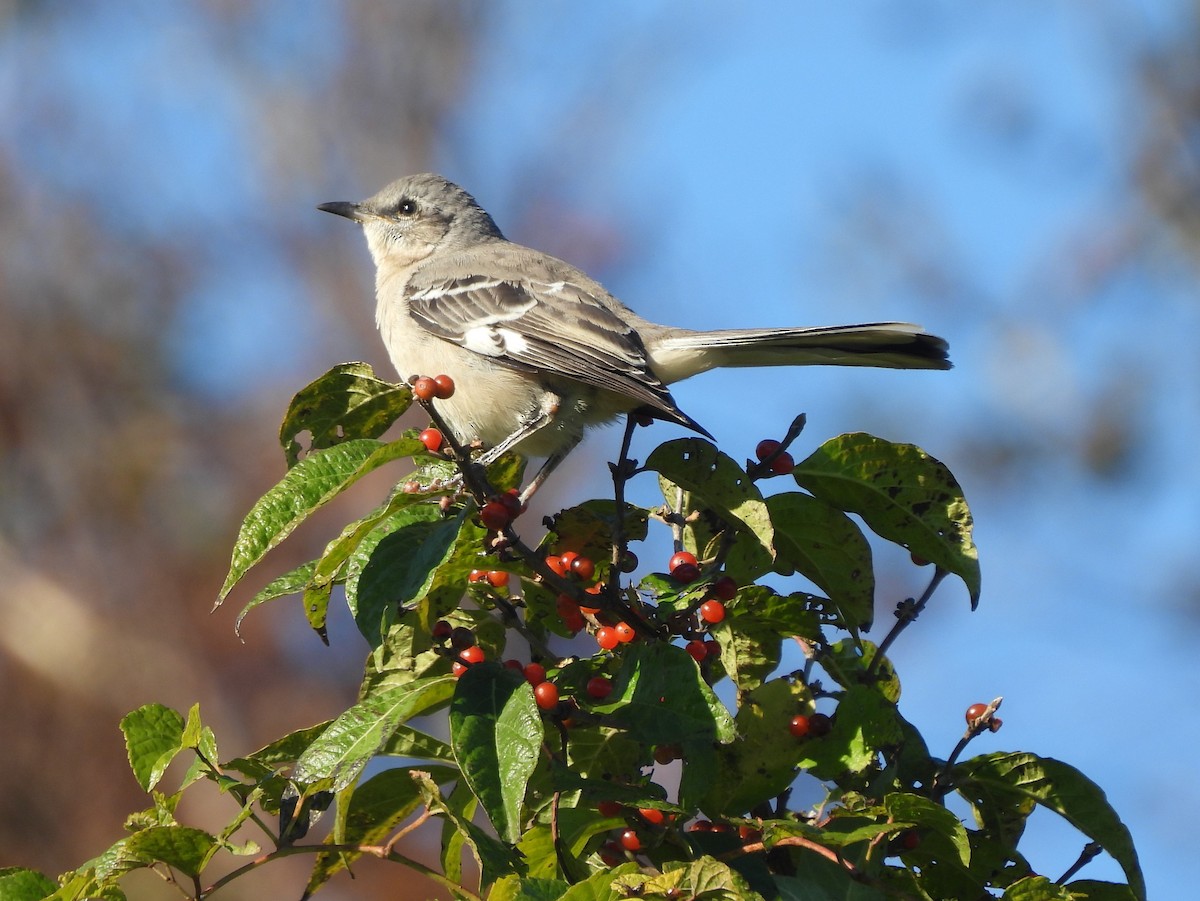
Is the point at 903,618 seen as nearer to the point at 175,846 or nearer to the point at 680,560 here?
the point at 680,560

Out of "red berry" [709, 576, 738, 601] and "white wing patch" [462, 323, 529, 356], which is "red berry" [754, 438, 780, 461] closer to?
"red berry" [709, 576, 738, 601]

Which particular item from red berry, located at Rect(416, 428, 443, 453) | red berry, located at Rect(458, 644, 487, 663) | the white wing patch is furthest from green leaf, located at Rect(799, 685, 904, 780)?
the white wing patch

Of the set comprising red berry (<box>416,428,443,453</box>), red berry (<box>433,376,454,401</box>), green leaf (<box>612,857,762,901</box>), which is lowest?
green leaf (<box>612,857,762,901</box>)

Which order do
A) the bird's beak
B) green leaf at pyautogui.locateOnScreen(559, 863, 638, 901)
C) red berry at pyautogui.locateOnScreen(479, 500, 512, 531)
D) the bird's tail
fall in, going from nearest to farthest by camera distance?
green leaf at pyautogui.locateOnScreen(559, 863, 638, 901)
red berry at pyautogui.locateOnScreen(479, 500, 512, 531)
the bird's tail
the bird's beak

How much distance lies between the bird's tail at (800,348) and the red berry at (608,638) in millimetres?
1611

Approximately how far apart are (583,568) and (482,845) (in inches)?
24.3

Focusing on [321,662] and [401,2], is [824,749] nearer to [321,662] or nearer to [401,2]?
[321,662]

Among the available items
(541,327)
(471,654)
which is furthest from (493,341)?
(471,654)

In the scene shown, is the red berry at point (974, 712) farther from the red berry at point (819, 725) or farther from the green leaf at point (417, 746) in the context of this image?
the green leaf at point (417, 746)

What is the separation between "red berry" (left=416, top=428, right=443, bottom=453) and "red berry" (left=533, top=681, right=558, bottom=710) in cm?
51

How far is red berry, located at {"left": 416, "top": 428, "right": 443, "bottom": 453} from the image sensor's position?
2.36 meters

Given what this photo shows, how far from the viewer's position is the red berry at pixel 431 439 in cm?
236

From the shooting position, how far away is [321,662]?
367 inches

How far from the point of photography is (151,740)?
2.20 metres
